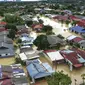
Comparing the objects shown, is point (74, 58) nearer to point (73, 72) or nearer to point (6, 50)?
point (73, 72)

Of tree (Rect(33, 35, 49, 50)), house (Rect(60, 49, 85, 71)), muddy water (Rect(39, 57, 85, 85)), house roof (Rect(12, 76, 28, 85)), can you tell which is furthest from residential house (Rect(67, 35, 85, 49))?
house roof (Rect(12, 76, 28, 85))

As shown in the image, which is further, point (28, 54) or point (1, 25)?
point (1, 25)

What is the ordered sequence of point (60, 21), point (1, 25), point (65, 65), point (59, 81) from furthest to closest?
point (60, 21), point (1, 25), point (65, 65), point (59, 81)

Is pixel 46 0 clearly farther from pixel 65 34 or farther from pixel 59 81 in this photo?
pixel 59 81

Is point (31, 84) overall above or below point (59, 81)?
below

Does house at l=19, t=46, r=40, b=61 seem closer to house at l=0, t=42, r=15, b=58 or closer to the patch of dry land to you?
the patch of dry land

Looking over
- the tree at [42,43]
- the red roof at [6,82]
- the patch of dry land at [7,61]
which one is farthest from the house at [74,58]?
the red roof at [6,82]

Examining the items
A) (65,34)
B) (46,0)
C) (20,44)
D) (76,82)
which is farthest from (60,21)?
(46,0)
